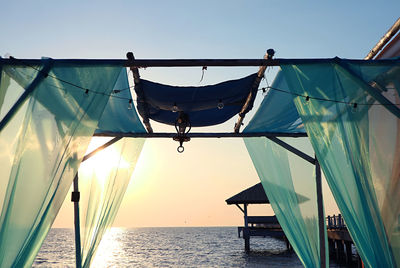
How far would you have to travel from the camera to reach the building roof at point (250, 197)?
17812mm

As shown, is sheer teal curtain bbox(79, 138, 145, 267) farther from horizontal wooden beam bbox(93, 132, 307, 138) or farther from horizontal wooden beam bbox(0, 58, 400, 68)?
horizontal wooden beam bbox(0, 58, 400, 68)

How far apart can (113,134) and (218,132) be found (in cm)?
120

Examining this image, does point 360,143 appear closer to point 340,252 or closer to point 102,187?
point 102,187

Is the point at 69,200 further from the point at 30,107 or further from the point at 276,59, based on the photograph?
the point at 276,59

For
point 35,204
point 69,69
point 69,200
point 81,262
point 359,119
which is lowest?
point 81,262

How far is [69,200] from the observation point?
15.3ft

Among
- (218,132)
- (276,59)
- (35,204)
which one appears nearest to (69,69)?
(35,204)

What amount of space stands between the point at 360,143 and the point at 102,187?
112 inches

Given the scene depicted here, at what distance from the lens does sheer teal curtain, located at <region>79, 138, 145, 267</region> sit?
183 inches

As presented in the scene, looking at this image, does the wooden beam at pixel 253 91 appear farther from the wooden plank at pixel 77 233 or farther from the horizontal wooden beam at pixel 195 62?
the wooden plank at pixel 77 233

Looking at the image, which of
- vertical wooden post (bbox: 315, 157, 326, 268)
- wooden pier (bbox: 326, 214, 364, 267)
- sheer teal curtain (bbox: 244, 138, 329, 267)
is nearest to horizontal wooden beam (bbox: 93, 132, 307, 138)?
sheer teal curtain (bbox: 244, 138, 329, 267)

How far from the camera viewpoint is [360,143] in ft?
10.4

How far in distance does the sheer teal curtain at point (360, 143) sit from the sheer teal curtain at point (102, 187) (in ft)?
8.09

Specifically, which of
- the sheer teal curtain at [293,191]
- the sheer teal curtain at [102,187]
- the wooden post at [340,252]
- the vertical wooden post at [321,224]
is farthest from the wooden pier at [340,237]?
the sheer teal curtain at [102,187]
